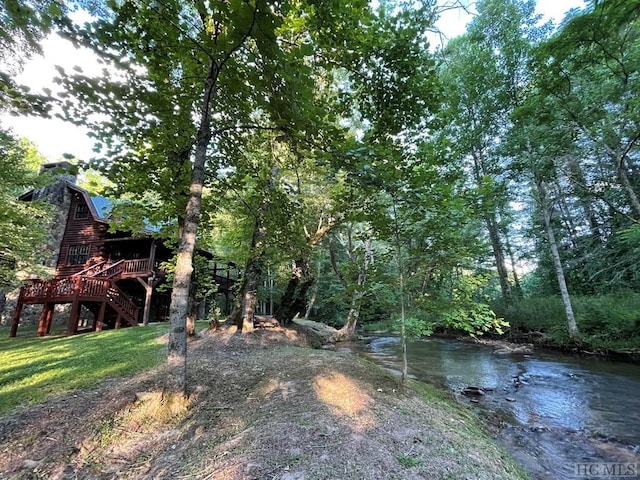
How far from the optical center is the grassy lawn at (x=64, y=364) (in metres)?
4.45

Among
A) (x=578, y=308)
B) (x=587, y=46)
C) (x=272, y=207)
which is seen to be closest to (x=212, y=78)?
(x=272, y=207)

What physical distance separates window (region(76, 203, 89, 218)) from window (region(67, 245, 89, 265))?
1.85 metres

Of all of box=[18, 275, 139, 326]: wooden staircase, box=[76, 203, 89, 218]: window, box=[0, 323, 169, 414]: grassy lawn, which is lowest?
box=[0, 323, 169, 414]: grassy lawn

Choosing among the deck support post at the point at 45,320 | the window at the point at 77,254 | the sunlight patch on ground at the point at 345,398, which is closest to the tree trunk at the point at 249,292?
the sunlight patch on ground at the point at 345,398

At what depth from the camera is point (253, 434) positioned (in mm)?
2822

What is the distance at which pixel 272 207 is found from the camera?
526 centimetres

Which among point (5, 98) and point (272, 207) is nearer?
point (5, 98)

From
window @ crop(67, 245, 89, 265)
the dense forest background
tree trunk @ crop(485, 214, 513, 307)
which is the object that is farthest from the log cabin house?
tree trunk @ crop(485, 214, 513, 307)

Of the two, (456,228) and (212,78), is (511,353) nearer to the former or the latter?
(456,228)

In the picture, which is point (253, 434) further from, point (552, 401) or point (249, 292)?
point (249, 292)

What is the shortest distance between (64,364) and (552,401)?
1004 cm

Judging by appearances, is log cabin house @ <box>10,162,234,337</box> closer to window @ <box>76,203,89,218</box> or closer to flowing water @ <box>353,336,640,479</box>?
window @ <box>76,203,89,218</box>

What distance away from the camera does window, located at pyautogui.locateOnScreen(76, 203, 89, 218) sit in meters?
17.2

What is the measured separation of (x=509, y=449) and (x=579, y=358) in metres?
8.79
